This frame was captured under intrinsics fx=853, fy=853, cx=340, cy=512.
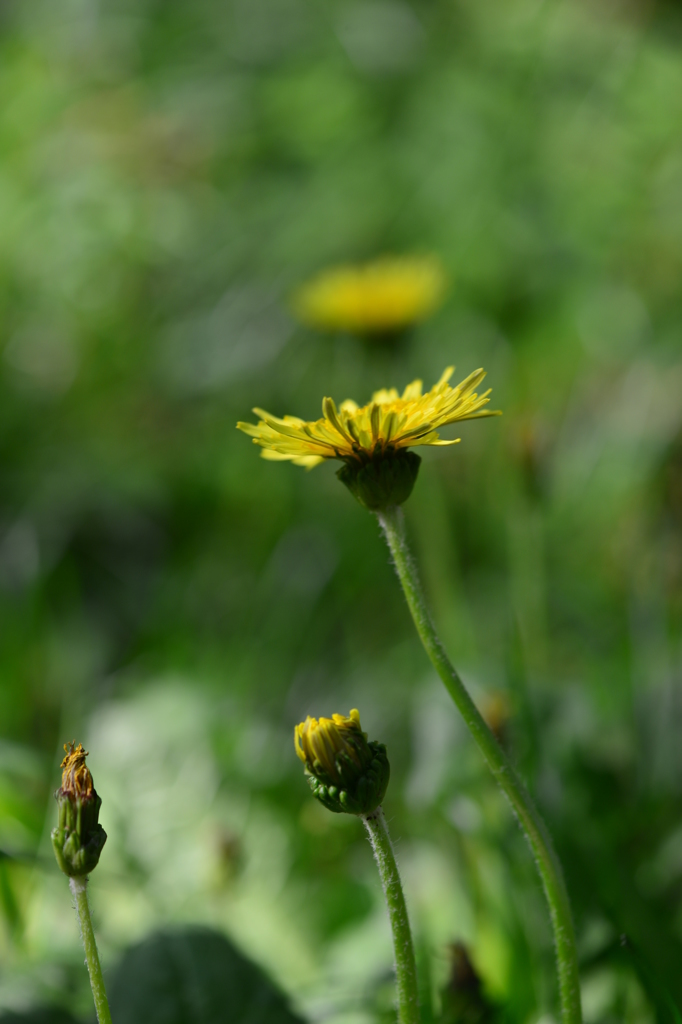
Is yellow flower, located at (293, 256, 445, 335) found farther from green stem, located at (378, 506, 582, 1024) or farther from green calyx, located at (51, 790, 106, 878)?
green calyx, located at (51, 790, 106, 878)

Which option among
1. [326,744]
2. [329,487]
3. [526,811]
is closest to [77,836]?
[326,744]

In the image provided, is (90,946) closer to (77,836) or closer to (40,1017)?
(77,836)

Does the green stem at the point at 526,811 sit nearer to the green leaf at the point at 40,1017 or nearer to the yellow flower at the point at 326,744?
the yellow flower at the point at 326,744

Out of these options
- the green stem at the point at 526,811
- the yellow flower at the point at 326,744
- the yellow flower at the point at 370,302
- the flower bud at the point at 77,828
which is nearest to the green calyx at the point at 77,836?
the flower bud at the point at 77,828

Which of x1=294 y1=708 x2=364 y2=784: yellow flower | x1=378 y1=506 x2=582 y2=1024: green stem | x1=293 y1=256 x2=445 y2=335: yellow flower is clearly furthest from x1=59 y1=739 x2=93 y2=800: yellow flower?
x1=293 y1=256 x2=445 y2=335: yellow flower

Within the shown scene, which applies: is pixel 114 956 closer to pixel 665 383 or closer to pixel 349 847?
pixel 349 847

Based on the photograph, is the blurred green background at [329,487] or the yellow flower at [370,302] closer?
the blurred green background at [329,487]
